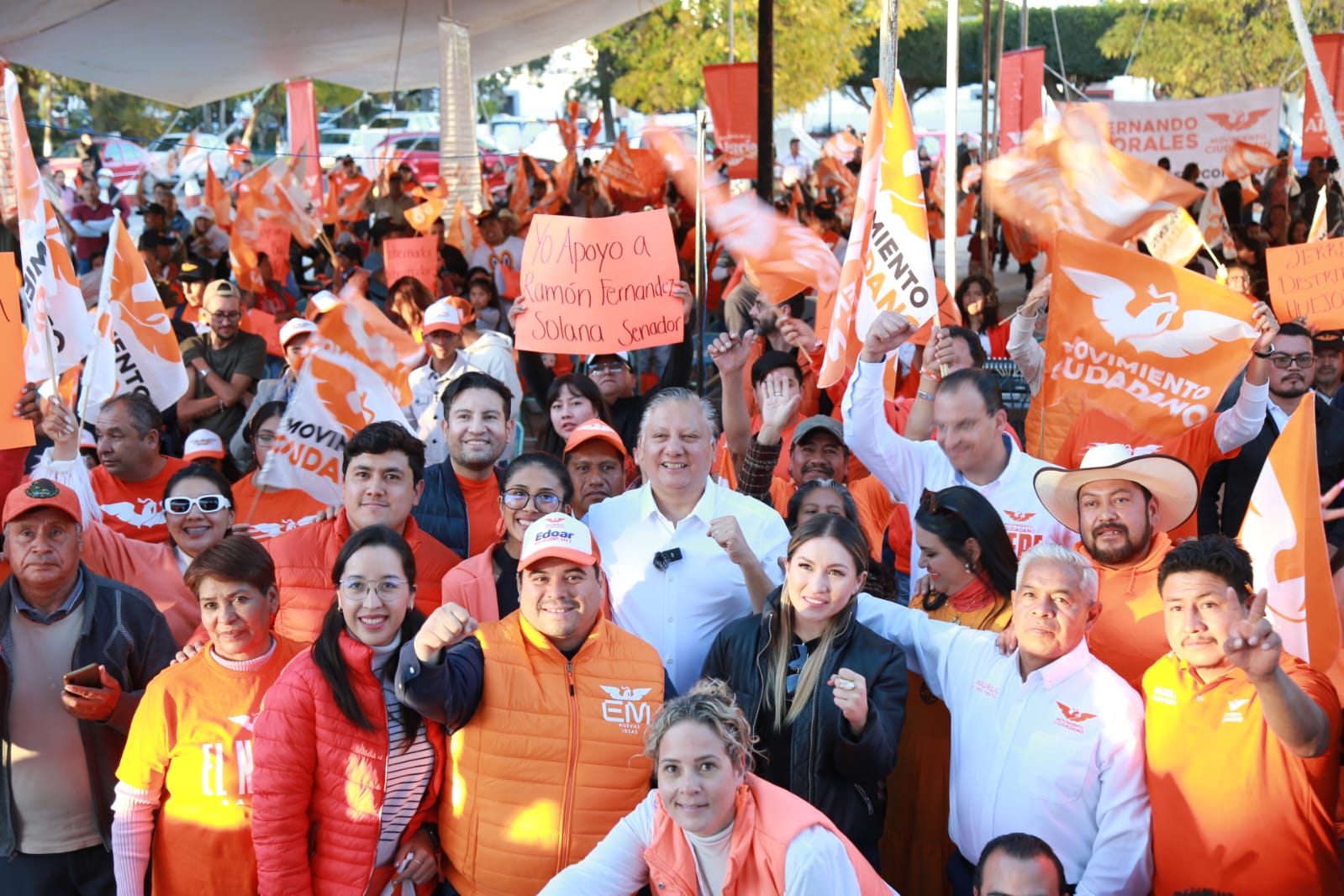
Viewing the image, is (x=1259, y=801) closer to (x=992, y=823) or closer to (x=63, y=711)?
(x=992, y=823)

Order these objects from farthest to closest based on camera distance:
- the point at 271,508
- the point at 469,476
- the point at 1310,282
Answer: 1. the point at 1310,282
2. the point at 271,508
3. the point at 469,476

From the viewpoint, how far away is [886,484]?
16.0 feet

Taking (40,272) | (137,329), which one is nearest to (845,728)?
(40,272)

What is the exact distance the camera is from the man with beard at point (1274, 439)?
5.45 metres

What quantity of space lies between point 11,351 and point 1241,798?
4225mm

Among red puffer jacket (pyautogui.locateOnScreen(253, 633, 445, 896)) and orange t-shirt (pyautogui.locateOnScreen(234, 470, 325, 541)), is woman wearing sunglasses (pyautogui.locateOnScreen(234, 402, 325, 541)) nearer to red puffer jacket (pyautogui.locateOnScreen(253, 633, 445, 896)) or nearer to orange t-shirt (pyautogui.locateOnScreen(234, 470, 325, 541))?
orange t-shirt (pyautogui.locateOnScreen(234, 470, 325, 541))

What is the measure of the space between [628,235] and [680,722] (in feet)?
10.2

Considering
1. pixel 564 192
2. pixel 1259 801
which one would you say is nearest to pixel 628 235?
pixel 1259 801

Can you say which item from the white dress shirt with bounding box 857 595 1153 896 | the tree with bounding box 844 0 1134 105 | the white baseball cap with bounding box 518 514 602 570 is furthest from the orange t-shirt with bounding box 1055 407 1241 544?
the tree with bounding box 844 0 1134 105

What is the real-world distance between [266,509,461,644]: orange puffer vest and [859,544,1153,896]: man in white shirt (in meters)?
1.80

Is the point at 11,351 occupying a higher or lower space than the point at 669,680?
higher

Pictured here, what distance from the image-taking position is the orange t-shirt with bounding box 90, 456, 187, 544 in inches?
205

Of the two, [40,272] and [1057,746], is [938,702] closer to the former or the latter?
[1057,746]

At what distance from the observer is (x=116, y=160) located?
97.3ft
